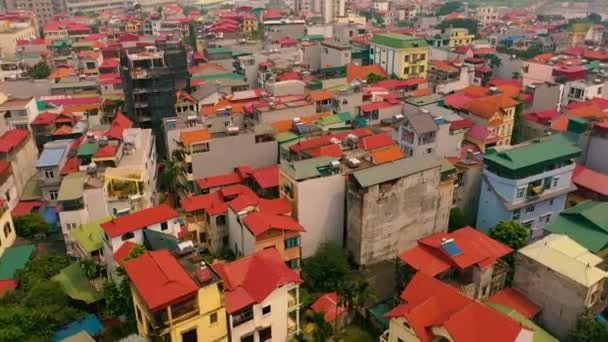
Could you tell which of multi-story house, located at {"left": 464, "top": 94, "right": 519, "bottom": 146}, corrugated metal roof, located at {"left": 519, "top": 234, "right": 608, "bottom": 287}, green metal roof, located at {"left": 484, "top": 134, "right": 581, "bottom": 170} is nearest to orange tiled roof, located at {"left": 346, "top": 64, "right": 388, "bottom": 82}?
multi-story house, located at {"left": 464, "top": 94, "right": 519, "bottom": 146}

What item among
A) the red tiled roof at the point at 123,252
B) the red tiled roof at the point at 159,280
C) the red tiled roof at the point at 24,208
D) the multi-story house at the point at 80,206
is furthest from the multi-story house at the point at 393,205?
the red tiled roof at the point at 24,208

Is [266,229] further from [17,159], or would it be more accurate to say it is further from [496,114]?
[496,114]

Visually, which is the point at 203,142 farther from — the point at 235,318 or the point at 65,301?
the point at 235,318

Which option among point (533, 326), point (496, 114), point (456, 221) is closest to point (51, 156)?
point (456, 221)

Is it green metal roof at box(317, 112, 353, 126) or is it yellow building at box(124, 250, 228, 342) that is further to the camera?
green metal roof at box(317, 112, 353, 126)

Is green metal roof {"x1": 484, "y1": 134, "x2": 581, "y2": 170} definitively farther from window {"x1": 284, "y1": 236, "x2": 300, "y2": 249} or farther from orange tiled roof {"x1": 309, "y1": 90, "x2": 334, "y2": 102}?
orange tiled roof {"x1": 309, "y1": 90, "x2": 334, "y2": 102}

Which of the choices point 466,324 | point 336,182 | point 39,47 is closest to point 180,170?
point 336,182

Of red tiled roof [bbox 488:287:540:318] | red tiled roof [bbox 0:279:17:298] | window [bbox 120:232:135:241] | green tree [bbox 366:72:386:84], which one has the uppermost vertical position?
green tree [bbox 366:72:386:84]

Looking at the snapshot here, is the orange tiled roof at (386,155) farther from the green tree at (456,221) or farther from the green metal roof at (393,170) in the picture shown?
the green tree at (456,221)
